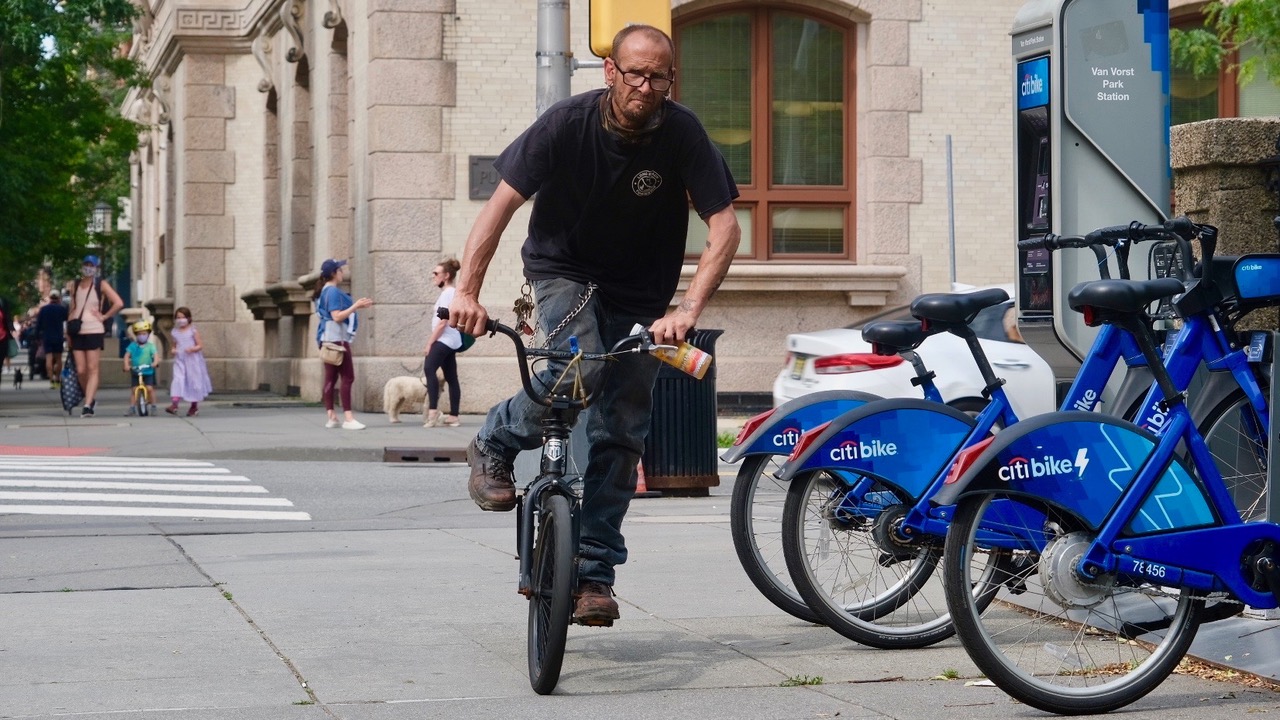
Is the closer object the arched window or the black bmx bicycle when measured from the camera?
the black bmx bicycle

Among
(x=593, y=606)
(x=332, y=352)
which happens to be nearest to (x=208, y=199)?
(x=332, y=352)

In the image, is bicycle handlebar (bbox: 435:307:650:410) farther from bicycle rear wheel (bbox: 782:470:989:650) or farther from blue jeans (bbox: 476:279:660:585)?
bicycle rear wheel (bbox: 782:470:989:650)

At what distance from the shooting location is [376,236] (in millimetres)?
18906

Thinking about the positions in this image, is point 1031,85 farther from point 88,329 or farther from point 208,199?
point 208,199

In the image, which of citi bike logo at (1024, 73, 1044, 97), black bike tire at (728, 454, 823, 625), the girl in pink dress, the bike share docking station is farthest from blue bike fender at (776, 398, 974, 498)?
the girl in pink dress

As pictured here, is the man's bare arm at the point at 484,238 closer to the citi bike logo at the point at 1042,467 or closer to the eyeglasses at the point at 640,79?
the eyeglasses at the point at 640,79

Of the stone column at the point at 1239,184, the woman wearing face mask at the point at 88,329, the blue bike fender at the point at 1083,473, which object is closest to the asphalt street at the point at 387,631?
the blue bike fender at the point at 1083,473

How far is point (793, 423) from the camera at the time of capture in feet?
19.6

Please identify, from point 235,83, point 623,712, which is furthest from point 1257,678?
point 235,83

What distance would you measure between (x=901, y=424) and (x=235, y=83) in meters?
26.9

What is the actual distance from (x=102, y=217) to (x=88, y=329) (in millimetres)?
31375

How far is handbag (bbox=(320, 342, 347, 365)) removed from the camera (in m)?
16.9

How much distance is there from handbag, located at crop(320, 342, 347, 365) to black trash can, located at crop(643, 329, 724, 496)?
6.56 metres

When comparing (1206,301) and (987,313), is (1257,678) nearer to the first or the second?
(1206,301)
